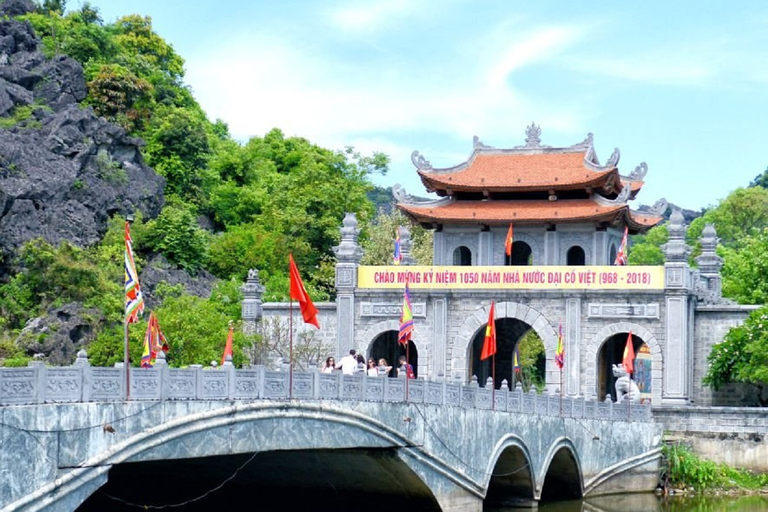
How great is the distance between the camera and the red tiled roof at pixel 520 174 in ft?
146

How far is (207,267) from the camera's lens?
5553cm

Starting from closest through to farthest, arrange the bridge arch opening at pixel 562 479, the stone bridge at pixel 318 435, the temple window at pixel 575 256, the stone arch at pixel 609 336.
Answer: the stone bridge at pixel 318 435 < the bridge arch opening at pixel 562 479 < the stone arch at pixel 609 336 < the temple window at pixel 575 256

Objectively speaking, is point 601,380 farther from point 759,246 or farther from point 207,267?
point 207,267

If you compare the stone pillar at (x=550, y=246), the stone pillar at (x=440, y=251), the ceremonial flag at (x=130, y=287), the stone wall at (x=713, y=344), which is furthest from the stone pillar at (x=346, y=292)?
the ceremonial flag at (x=130, y=287)

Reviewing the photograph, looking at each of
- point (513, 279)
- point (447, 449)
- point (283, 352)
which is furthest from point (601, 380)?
point (447, 449)

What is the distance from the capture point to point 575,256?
150 ft

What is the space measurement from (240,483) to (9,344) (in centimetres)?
1322

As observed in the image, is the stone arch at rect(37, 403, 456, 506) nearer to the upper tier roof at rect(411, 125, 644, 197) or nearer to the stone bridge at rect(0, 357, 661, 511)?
the stone bridge at rect(0, 357, 661, 511)

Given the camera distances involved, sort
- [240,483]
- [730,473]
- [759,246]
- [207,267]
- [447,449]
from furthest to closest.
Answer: [207,267], [759,246], [730,473], [240,483], [447,449]

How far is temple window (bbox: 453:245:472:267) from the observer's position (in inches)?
1838

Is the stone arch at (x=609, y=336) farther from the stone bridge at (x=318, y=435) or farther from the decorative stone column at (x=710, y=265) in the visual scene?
the decorative stone column at (x=710, y=265)

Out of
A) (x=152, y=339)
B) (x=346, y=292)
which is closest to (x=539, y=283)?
(x=346, y=292)

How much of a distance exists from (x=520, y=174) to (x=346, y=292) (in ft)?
23.9

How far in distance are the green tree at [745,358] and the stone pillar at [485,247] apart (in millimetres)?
8361
